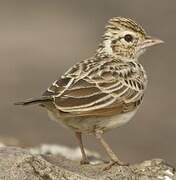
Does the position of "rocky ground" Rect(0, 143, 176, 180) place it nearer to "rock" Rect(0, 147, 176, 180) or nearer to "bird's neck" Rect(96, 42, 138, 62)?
"rock" Rect(0, 147, 176, 180)

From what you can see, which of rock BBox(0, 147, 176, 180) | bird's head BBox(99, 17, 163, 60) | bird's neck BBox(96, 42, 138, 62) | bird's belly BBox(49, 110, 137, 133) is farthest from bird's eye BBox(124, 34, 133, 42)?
rock BBox(0, 147, 176, 180)

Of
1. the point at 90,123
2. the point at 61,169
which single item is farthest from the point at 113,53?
the point at 61,169

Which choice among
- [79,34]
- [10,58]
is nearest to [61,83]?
[10,58]

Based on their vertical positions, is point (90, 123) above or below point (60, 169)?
above

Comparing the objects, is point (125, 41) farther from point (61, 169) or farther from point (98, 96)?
point (61, 169)

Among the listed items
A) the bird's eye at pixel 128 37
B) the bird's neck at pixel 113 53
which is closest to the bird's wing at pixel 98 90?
the bird's neck at pixel 113 53

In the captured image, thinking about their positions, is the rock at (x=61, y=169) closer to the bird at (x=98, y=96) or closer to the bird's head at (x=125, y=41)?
the bird at (x=98, y=96)
